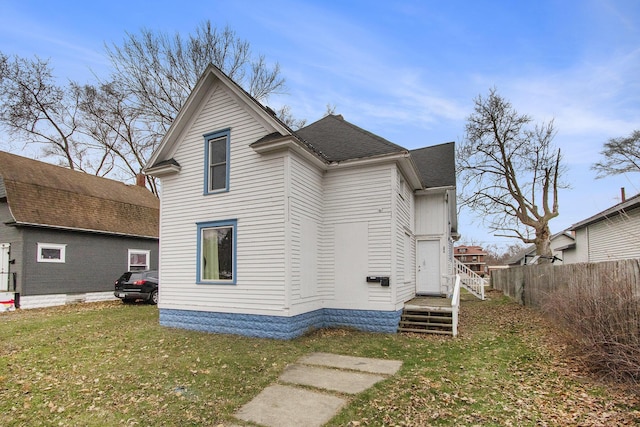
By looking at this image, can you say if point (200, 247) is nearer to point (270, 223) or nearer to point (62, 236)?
point (270, 223)

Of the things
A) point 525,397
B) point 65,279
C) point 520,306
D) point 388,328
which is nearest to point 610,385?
point 525,397

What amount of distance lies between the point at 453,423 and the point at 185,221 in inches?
338

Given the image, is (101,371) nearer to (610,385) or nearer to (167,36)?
(610,385)

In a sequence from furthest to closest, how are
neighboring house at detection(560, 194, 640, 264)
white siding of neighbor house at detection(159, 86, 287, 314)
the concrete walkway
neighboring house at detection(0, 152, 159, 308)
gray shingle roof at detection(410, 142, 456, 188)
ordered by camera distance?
neighboring house at detection(560, 194, 640, 264)
neighboring house at detection(0, 152, 159, 308)
gray shingle roof at detection(410, 142, 456, 188)
white siding of neighbor house at detection(159, 86, 287, 314)
the concrete walkway

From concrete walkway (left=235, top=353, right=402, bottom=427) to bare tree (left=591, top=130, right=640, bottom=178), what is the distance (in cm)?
2388

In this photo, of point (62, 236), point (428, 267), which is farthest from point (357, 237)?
point (62, 236)

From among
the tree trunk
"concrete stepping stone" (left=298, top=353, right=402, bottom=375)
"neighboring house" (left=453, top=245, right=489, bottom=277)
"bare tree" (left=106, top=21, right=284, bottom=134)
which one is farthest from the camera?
"neighboring house" (left=453, top=245, right=489, bottom=277)

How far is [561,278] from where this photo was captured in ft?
33.3

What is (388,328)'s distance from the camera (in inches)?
372

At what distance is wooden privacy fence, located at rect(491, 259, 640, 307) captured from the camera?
6.30m

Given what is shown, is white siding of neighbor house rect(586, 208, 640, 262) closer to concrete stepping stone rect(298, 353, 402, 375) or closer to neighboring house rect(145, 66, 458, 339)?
neighboring house rect(145, 66, 458, 339)

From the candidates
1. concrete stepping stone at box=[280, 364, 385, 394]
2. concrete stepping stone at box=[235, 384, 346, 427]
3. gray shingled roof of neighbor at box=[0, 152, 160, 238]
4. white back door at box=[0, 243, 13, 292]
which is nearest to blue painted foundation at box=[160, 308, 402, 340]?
concrete stepping stone at box=[280, 364, 385, 394]

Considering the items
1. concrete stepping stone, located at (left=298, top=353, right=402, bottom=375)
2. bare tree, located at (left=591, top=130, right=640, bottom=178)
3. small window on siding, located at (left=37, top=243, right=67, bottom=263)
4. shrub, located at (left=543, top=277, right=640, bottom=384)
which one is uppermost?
bare tree, located at (left=591, top=130, right=640, bottom=178)

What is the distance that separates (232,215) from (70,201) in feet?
40.1
